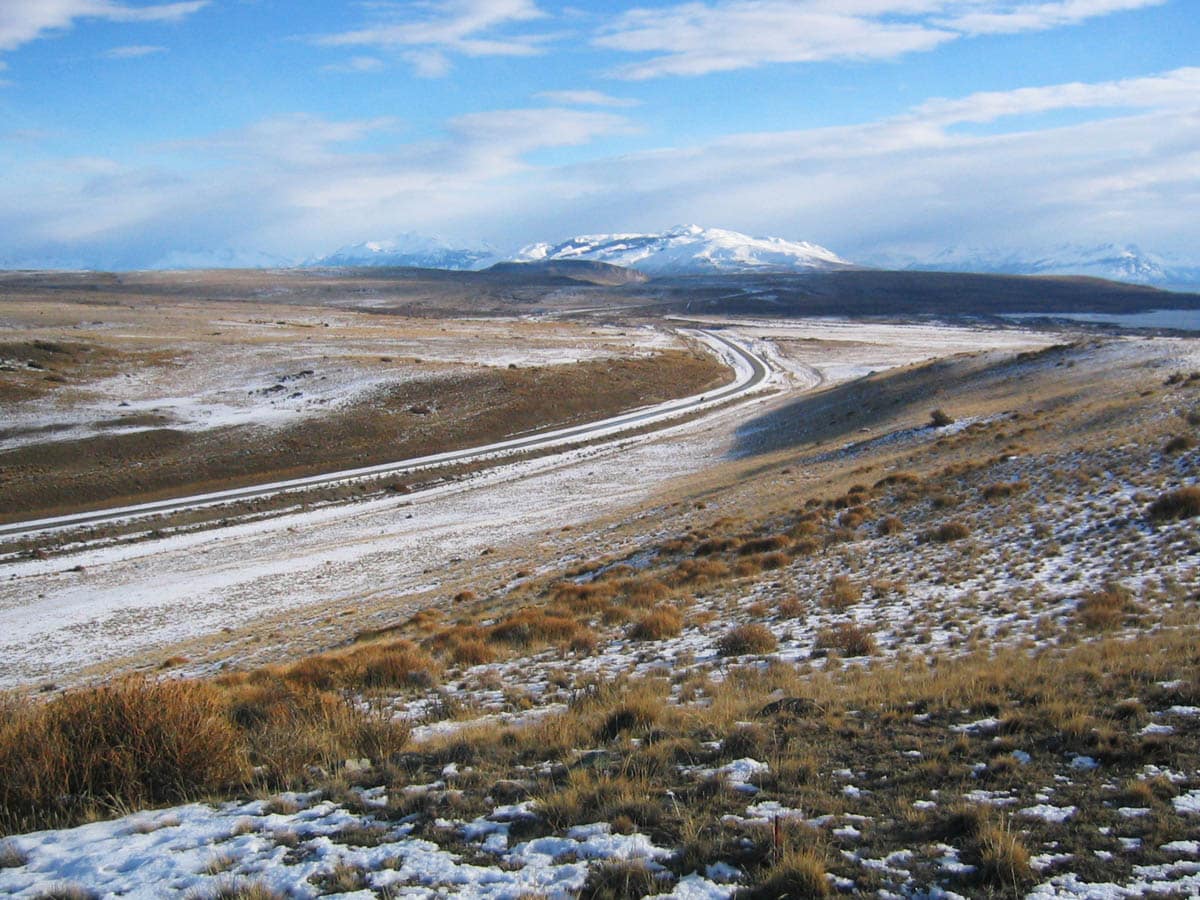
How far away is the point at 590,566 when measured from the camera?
22031 millimetres

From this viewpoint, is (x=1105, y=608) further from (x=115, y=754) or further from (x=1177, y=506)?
(x=115, y=754)

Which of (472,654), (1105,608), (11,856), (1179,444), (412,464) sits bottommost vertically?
(472,654)

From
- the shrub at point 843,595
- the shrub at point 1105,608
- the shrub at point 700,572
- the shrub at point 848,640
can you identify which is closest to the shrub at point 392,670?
the shrub at point 848,640

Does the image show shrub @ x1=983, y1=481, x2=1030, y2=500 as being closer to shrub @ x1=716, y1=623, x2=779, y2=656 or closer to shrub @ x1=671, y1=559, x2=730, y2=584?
shrub @ x1=671, y1=559, x2=730, y2=584

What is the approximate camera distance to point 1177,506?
15.7 m

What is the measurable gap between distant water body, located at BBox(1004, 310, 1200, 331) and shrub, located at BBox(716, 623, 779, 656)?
559 ft

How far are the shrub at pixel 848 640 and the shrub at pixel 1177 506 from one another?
8.36 m

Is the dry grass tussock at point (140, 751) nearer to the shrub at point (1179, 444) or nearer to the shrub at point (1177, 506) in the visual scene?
the shrub at point (1177, 506)

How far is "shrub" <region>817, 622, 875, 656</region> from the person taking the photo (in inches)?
442

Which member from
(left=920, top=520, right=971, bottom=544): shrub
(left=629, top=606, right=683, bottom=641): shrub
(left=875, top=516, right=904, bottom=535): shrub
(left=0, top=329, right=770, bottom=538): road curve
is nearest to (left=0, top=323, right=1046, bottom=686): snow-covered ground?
(left=0, top=329, right=770, bottom=538): road curve

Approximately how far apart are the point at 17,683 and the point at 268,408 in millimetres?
42426

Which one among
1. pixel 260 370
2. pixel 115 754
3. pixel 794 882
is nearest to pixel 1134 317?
pixel 260 370

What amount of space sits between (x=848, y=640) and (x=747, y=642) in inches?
60.6

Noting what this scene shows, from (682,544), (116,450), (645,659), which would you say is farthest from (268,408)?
(645,659)
